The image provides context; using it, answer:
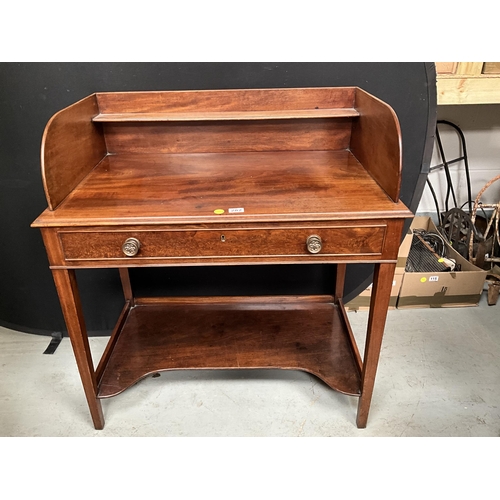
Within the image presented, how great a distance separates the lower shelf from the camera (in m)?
1.56

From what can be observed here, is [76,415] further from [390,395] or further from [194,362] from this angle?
[390,395]

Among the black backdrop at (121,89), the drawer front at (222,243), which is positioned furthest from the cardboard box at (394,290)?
the drawer front at (222,243)

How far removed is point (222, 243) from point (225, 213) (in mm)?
91

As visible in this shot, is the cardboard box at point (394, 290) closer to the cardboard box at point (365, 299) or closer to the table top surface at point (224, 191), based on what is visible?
the cardboard box at point (365, 299)

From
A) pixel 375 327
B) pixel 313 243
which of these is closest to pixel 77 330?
pixel 313 243

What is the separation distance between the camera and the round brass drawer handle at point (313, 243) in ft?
3.71

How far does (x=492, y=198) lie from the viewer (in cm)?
268

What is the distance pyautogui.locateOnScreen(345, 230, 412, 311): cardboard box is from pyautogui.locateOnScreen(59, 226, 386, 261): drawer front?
901 millimetres

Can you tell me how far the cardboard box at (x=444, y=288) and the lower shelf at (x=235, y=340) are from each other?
500 mm

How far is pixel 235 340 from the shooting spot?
1663mm

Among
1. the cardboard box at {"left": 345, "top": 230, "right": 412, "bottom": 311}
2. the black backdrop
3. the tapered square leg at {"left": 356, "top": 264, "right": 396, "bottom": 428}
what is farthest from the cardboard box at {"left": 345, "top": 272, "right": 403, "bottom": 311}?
the tapered square leg at {"left": 356, "top": 264, "right": 396, "bottom": 428}

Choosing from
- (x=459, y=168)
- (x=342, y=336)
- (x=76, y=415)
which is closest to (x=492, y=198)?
(x=459, y=168)

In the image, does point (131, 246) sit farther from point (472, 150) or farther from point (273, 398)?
point (472, 150)

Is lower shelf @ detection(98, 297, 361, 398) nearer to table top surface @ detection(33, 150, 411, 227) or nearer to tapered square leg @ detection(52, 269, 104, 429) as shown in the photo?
tapered square leg @ detection(52, 269, 104, 429)
